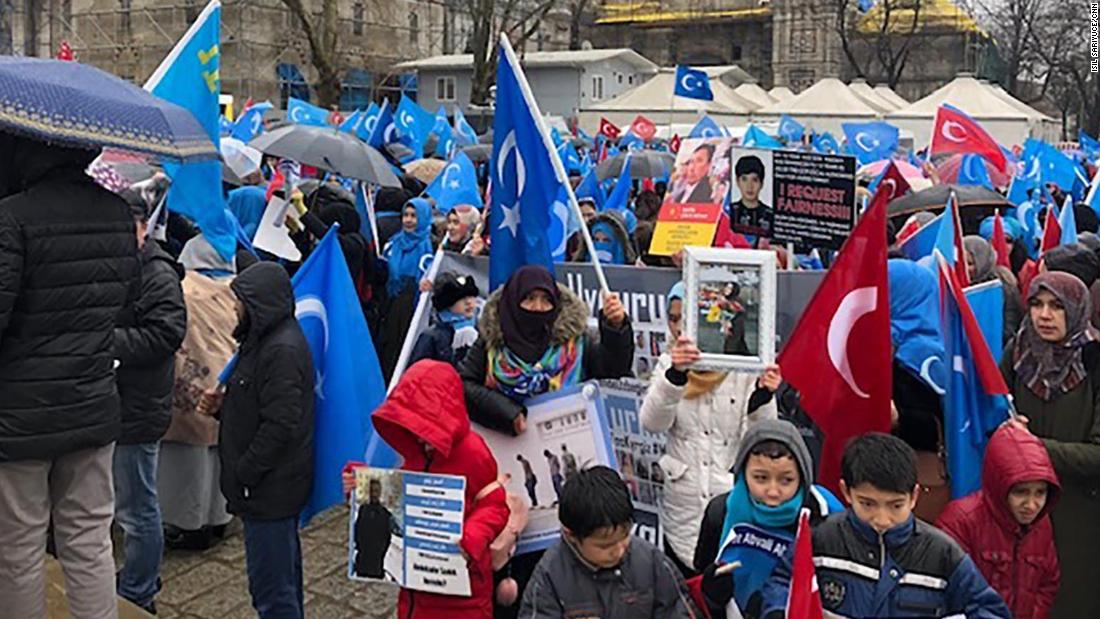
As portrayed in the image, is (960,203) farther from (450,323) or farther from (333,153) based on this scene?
(450,323)

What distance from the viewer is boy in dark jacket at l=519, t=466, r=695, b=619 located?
10.0 feet

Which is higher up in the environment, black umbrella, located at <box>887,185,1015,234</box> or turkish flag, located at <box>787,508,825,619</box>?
black umbrella, located at <box>887,185,1015,234</box>

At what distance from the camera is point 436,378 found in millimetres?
3648

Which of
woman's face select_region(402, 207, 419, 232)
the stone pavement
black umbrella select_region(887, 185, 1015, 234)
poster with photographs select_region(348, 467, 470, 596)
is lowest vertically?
the stone pavement

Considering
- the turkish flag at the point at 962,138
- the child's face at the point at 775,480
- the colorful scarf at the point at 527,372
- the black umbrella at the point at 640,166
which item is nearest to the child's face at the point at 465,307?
the colorful scarf at the point at 527,372

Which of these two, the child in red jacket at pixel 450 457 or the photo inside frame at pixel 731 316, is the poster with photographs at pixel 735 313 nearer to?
the photo inside frame at pixel 731 316

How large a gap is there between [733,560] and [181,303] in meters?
2.59

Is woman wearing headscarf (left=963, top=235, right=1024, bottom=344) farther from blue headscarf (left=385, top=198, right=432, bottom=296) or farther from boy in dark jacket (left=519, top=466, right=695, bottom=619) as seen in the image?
blue headscarf (left=385, top=198, right=432, bottom=296)

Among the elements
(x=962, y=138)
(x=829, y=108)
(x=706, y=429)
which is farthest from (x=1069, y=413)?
(x=829, y=108)

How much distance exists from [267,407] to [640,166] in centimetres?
933

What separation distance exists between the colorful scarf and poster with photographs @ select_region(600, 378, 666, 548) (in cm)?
62

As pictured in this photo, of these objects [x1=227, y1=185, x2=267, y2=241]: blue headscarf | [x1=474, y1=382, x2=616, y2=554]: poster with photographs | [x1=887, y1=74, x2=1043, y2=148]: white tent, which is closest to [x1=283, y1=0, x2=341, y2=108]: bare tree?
[x1=887, y1=74, x2=1043, y2=148]: white tent

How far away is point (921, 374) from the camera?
13.8ft

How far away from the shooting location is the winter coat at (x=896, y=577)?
2922 millimetres
